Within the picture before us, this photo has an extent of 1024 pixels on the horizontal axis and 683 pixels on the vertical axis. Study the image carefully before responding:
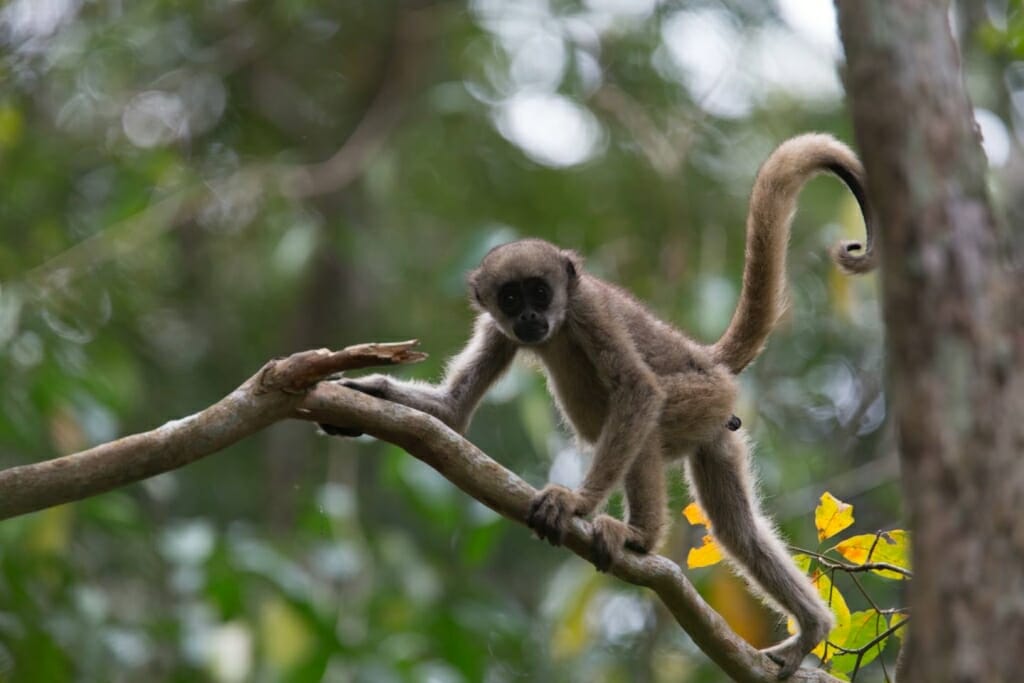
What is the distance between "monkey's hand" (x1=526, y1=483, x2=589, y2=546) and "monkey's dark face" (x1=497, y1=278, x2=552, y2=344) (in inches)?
50.7

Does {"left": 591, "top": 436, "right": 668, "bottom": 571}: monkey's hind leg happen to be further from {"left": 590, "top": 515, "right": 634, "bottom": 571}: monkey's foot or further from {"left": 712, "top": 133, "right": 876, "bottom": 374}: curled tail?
{"left": 712, "top": 133, "right": 876, "bottom": 374}: curled tail

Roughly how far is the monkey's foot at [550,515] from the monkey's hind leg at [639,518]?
0.58 ft

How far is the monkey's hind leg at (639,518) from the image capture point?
20.3 ft

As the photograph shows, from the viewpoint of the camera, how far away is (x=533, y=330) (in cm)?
733

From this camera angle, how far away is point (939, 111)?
11.3 ft

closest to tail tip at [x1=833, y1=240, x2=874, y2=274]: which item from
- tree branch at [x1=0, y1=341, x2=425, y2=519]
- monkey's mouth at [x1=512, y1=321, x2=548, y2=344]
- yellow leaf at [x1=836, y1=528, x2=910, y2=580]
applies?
yellow leaf at [x1=836, y1=528, x2=910, y2=580]

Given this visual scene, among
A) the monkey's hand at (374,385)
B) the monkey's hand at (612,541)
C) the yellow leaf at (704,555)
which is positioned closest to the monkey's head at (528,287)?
the monkey's hand at (374,385)

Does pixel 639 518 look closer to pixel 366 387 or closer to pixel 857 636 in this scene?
pixel 857 636

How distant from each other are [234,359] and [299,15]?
460 centimetres

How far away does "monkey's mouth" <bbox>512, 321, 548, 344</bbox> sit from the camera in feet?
24.0

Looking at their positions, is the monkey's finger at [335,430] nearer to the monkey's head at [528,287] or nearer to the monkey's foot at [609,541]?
the monkey's foot at [609,541]

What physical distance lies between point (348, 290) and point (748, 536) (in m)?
11.6

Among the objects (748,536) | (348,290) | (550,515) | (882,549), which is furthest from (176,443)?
(348,290)

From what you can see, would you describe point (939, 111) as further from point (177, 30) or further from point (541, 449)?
point (177, 30)
